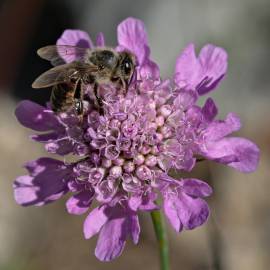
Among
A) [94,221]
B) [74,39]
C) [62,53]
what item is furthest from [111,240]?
[74,39]

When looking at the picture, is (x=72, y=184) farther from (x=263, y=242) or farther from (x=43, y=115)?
(x=263, y=242)

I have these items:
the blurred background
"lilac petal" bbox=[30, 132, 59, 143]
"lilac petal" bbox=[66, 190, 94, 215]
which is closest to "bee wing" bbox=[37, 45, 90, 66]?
"lilac petal" bbox=[30, 132, 59, 143]

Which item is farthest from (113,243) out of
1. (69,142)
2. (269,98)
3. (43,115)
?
(269,98)

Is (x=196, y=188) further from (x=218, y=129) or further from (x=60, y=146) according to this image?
(x=60, y=146)

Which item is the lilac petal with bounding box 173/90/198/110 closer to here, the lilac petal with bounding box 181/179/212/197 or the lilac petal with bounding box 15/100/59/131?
the lilac petal with bounding box 181/179/212/197

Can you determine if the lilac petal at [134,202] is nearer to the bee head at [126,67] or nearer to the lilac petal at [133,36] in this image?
the bee head at [126,67]

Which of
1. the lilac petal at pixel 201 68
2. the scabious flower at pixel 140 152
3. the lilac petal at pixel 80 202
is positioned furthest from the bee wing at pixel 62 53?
the lilac petal at pixel 80 202

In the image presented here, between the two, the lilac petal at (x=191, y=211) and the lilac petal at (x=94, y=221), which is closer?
the lilac petal at (x=191, y=211)
